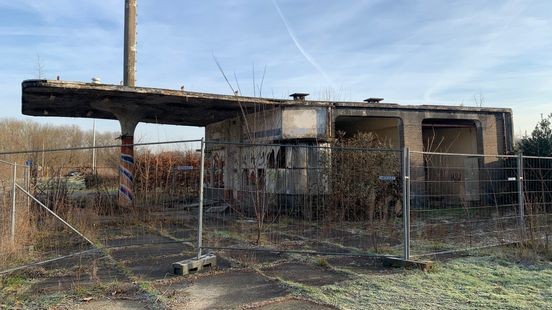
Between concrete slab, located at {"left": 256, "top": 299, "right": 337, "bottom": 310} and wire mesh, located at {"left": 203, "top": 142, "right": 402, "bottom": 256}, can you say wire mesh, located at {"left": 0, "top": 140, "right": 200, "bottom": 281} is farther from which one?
concrete slab, located at {"left": 256, "top": 299, "right": 337, "bottom": 310}

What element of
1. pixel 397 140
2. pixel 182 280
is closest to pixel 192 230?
pixel 182 280

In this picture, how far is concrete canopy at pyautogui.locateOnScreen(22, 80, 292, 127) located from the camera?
12445mm

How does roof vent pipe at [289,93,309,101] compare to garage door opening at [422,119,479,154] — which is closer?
roof vent pipe at [289,93,309,101]

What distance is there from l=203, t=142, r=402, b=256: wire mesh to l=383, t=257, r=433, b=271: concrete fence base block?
109 cm

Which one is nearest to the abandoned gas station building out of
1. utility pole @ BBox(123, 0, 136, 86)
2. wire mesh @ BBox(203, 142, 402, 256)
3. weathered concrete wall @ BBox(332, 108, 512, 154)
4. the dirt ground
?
weathered concrete wall @ BBox(332, 108, 512, 154)

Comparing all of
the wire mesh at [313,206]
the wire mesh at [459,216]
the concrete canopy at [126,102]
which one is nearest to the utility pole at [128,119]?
the concrete canopy at [126,102]

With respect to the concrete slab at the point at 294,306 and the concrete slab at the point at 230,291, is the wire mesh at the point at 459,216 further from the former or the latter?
the concrete slab at the point at 294,306

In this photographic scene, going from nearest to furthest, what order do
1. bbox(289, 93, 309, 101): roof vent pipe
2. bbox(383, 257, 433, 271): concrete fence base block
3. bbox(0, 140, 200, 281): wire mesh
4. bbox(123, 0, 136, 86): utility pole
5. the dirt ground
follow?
the dirt ground < bbox(383, 257, 433, 271): concrete fence base block < bbox(0, 140, 200, 281): wire mesh < bbox(289, 93, 309, 101): roof vent pipe < bbox(123, 0, 136, 86): utility pole

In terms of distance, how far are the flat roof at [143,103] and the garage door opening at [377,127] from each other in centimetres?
140

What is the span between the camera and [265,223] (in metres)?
11.0

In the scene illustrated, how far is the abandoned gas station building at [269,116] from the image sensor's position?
13383 mm

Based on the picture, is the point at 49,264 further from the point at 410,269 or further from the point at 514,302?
the point at 514,302

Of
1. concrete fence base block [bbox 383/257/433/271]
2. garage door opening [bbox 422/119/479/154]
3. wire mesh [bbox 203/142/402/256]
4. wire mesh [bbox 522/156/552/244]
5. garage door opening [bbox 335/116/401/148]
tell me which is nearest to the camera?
concrete fence base block [bbox 383/257/433/271]

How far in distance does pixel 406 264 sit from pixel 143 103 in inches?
429
